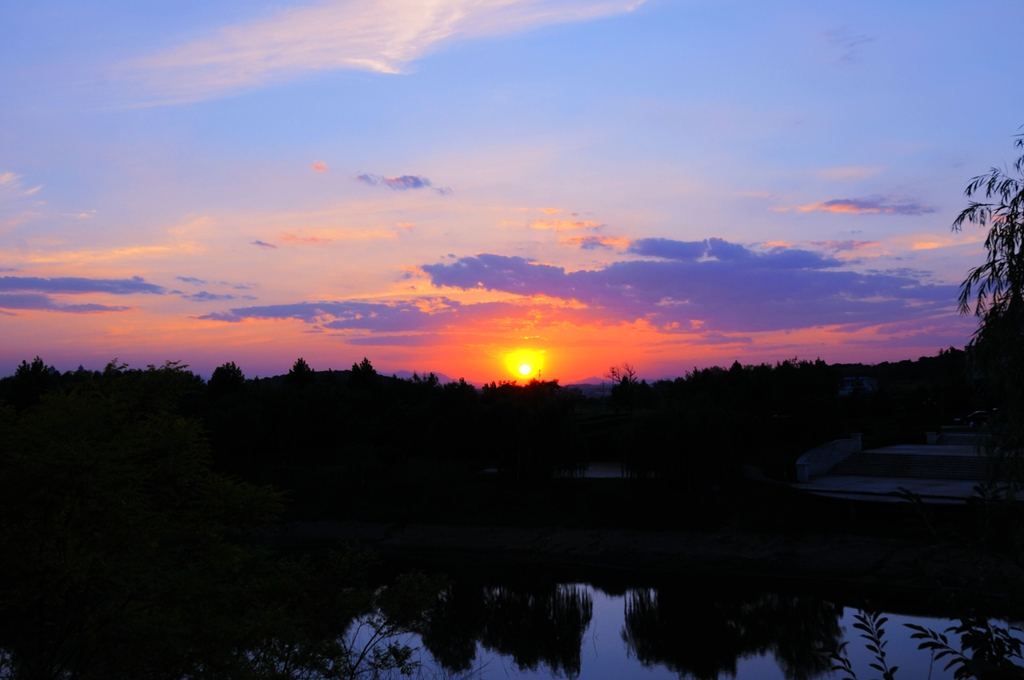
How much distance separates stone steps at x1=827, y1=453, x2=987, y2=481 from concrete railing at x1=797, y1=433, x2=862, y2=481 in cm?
32

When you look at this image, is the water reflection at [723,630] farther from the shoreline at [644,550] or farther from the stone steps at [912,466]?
the stone steps at [912,466]

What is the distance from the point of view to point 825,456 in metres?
36.6

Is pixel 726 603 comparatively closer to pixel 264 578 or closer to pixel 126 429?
pixel 264 578

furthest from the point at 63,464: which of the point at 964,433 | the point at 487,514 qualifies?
the point at 964,433

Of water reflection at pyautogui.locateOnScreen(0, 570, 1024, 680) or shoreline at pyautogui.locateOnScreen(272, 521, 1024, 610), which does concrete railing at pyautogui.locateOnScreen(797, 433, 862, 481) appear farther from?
water reflection at pyautogui.locateOnScreen(0, 570, 1024, 680)

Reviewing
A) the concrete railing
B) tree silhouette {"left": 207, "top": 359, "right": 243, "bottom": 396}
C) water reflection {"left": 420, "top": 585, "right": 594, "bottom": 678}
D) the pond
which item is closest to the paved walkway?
the concrete railing

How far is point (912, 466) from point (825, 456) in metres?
3.64

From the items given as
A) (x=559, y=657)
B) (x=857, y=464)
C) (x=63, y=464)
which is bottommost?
(x=559, y=657)

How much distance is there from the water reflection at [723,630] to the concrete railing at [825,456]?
30.8 ft

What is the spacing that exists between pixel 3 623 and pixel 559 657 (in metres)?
14.2

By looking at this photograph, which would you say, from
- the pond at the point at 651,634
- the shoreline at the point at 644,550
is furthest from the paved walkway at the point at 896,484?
the pond at the point at 651,634

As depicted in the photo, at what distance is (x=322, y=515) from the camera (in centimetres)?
4072

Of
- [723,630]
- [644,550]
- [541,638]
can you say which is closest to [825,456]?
[644,550]

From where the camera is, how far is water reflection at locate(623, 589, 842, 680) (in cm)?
2016
